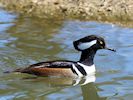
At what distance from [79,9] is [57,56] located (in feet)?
11.6

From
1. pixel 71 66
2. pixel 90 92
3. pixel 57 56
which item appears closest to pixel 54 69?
pixel 71 66

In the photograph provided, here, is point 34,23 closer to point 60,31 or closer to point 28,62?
point 60,31

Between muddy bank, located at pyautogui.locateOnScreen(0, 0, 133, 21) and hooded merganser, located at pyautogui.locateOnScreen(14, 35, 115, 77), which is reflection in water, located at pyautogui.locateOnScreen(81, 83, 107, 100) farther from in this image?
muddy bank, located at pyautogui.locateOnScreen(0, 0, 133, 21)

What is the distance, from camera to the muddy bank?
14062mm

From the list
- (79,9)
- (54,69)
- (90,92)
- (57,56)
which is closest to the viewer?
(90,92)

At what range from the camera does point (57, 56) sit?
36.7 feet

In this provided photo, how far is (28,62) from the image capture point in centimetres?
1091

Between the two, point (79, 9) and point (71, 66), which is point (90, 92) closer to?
point (71, 66)

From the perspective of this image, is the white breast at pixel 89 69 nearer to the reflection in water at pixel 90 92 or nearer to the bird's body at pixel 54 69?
the bird's body at pixel 54 69

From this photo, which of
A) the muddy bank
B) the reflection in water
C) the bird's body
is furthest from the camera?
the muddy bank

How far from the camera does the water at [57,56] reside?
9.35 metres

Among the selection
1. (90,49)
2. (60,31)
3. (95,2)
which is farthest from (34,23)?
(90,49)

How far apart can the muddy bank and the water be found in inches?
21.1

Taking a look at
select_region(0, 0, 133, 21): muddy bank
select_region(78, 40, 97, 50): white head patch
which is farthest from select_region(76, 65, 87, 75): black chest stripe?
select_region(0, 0, 133, 21): muddy bank
